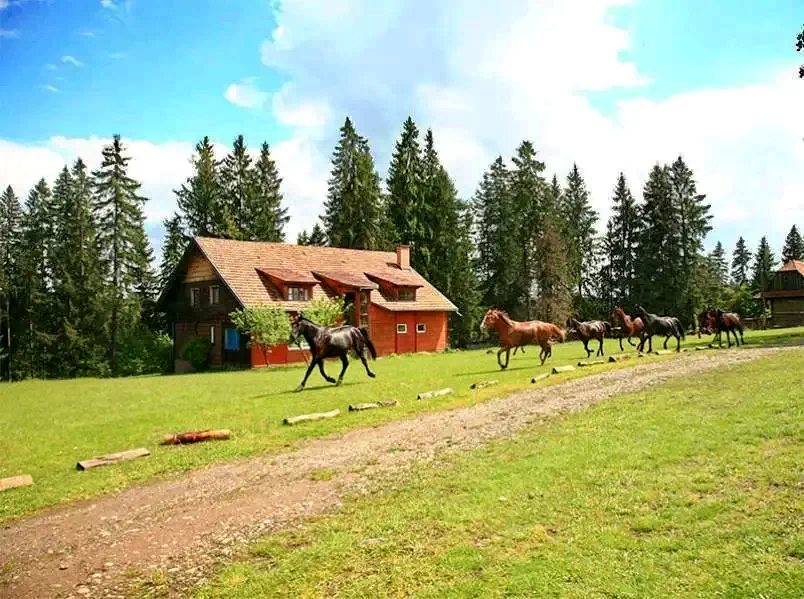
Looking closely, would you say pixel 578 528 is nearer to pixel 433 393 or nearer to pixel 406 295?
pixel 433 393

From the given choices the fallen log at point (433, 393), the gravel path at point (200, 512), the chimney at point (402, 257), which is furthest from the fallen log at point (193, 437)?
the chimney at point (402, 257)

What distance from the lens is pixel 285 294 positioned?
3856 centimetres

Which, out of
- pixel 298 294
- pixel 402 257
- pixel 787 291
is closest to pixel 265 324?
pixel 298 294

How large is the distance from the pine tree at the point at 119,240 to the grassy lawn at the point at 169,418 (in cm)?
2418

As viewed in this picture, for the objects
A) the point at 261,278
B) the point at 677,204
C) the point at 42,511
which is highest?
the point at 677,204

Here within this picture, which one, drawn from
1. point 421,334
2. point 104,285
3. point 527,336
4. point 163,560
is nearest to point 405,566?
point 163,560

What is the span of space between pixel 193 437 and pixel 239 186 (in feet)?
160

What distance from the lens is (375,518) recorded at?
6977mm

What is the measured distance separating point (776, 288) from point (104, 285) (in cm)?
6931

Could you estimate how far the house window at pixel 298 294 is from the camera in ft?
128

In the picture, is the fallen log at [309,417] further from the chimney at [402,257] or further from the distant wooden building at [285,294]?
the chimney at [402,257]

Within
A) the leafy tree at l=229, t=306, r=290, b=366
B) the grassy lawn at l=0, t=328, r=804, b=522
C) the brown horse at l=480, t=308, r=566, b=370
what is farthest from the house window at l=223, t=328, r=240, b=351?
the brown horse at l=480, t=308, r=566, b=370

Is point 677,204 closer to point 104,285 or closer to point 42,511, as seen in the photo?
point 104,285

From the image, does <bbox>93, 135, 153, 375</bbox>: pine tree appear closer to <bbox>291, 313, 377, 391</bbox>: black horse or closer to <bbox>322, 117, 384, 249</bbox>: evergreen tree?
<bbox>322, 117, 384, 249</bbox>: evergreen tree
